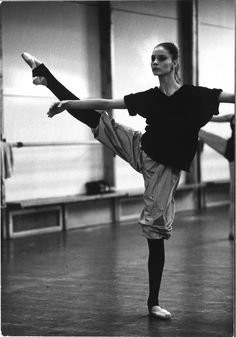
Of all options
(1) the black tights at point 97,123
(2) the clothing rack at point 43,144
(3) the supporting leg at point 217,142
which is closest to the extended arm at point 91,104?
(1) the black tights at point 97,123

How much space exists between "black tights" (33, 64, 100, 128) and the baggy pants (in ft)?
0.14

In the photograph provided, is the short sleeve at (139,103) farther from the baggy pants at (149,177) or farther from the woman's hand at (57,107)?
the woman's hand at (57,107)

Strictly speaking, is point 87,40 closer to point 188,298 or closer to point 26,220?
point 26,220

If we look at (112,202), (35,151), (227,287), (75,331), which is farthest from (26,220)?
(75,331)

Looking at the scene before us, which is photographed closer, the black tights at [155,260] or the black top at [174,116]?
the black top at [174,116]

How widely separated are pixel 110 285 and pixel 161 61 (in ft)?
5.82

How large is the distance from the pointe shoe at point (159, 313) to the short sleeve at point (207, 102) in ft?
3.25

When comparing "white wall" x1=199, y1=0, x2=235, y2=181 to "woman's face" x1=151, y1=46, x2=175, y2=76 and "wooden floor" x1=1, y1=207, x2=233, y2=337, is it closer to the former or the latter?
"wooden floor" x1=1, y1=207, x2=233, y2=337

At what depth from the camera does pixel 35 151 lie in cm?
746

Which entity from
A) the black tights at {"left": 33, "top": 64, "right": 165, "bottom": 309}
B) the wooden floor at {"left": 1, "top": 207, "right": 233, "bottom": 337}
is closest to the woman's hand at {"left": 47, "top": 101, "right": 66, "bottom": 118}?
the black tights at {"left": 33, "top": 64, "right": 165, "bottom": 309}

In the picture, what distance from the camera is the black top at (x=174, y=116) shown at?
3283 mm

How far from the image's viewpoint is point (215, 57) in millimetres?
10031

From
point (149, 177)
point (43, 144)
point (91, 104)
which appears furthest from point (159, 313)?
point (43, 144)

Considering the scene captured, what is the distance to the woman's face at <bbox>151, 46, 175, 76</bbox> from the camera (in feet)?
10.7
